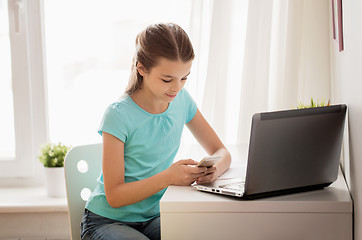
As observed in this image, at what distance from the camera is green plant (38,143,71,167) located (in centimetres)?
225

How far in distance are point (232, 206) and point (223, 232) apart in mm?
69

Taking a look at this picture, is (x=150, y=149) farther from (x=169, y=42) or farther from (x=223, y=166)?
(x=169, y=42)

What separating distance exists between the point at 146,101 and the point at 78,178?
0.38 meters

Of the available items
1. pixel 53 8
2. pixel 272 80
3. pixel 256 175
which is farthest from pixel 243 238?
pixel 53 8

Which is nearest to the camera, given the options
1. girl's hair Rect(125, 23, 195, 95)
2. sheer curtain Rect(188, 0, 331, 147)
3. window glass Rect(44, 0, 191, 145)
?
girl's hair Rect(125, 23, 195, 95)

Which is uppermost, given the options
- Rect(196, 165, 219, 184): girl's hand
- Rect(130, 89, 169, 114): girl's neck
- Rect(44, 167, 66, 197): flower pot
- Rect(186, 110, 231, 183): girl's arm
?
Rect(130, 89, 169, 114): girl's neck

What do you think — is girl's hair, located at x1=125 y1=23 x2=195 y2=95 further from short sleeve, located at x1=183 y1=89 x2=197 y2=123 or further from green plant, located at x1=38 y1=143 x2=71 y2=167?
green plant, located at x1=38 y1=143 x2=71 y2=167

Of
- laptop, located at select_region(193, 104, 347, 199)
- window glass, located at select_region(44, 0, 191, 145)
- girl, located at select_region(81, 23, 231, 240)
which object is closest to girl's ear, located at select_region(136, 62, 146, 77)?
girl, located at select_region(81, 23, 231, 240)

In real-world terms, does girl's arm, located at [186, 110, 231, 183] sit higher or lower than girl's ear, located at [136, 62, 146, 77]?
lower

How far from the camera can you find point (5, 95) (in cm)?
246

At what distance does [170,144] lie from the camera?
1580 mm

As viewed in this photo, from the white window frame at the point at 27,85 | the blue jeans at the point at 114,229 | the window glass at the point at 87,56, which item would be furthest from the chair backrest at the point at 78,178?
the white window frame at the point at 27,85

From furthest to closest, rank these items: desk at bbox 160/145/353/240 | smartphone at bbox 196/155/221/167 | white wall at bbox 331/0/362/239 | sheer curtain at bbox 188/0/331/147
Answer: sheer curtain at bbox 188/0/331/147 → smartphone at bbox 196/155/221/167 → desk at bbox 160/145/353/240 → white wall at bbox 331/0/362/239

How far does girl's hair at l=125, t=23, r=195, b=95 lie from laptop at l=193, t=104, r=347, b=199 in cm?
43
